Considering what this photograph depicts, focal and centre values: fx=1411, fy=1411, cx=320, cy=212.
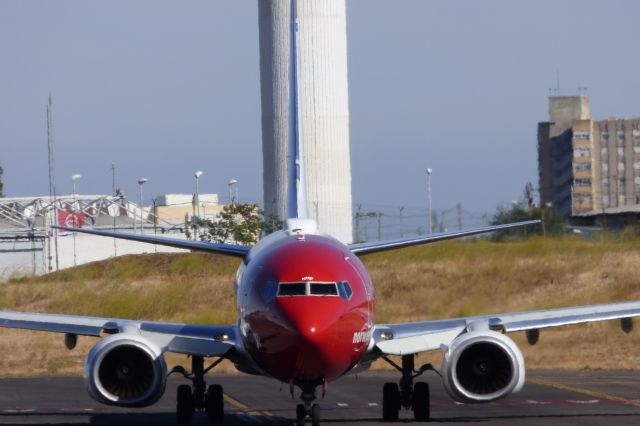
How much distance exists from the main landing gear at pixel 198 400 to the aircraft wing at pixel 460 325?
10.6 feet

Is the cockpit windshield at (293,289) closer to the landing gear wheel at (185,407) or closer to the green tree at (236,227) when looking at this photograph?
the landing gear wheel at (185,407)

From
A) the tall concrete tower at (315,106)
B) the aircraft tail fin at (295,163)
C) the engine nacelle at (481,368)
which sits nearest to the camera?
the engine nacelle at (481,368)

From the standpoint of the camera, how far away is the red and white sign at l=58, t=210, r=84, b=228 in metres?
91.3

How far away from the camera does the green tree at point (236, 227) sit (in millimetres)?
74688

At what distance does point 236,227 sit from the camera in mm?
75438

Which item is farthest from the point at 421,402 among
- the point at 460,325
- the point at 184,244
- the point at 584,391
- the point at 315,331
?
the point at 584,391

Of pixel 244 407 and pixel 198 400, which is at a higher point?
pixel 198 400

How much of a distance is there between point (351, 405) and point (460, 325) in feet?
16.0

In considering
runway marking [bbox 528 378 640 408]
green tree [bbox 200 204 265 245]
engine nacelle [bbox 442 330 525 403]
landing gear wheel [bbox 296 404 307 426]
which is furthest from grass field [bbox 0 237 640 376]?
landing gear wheel [bbox 296 404 307 426]

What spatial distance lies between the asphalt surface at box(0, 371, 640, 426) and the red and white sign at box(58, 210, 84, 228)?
5519 cm

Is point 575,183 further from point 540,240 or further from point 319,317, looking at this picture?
point 319,317

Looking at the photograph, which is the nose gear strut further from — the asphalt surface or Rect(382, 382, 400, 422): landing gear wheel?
Rect(382, 382, 400, 422): landing gear wheel

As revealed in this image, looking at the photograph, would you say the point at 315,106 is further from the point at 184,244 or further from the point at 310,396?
the point at 310,396

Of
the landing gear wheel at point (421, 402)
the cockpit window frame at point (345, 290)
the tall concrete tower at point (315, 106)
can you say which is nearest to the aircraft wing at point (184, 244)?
the landing gear wheel at point (421, 402)
